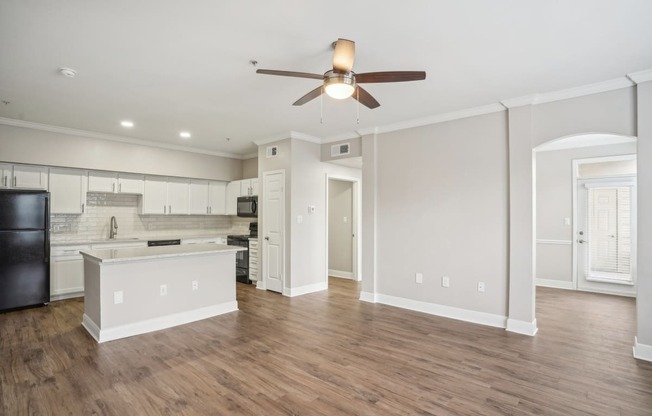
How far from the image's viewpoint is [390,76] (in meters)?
2.47

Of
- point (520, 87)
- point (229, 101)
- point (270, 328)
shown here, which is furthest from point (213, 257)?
point (520, 87)

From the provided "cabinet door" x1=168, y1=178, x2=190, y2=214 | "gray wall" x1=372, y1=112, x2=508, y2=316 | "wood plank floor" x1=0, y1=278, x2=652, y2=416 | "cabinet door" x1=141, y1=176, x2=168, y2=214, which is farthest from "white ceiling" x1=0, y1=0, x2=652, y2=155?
"wood plank floor" x1=0, y1=278, x2=652, y2=416

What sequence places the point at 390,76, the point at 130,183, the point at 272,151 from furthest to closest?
the point at 130,183 < the point at 272,151 < the point at 390,76

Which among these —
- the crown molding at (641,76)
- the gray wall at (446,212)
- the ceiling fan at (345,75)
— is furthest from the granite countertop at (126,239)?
the crown molding at (641,76)

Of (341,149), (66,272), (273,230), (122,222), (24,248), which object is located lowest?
(66,272)

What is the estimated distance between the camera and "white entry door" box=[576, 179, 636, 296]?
584 centimetres

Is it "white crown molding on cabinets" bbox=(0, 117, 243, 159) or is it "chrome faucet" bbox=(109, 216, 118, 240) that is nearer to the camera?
"white crown molding on cabinets" bbox=(0, 117, 243, 159)

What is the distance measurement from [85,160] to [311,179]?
3.70 meters

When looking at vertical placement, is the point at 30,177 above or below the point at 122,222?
above

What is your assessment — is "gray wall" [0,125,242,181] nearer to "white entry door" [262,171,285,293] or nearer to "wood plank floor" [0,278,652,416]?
"white entry door" [262,171,285,293]

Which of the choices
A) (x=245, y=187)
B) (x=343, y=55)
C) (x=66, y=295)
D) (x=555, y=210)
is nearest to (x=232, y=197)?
(x=245, y=187)

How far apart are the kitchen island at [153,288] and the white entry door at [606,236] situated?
6172 millimetres

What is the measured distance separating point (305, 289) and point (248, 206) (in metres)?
2.06

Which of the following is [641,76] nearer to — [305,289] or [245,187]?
[305,289]
